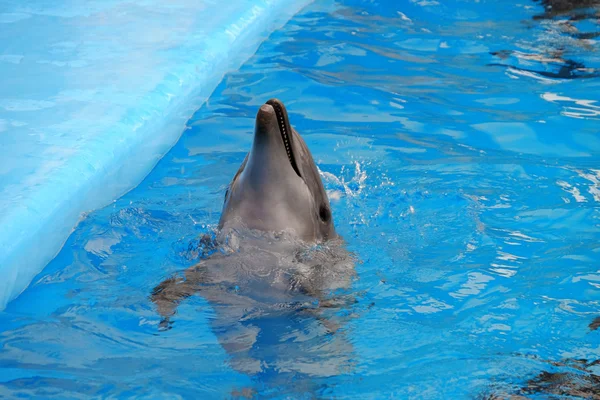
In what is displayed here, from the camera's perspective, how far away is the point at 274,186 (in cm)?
374

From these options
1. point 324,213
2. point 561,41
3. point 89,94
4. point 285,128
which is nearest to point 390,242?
point 324,213

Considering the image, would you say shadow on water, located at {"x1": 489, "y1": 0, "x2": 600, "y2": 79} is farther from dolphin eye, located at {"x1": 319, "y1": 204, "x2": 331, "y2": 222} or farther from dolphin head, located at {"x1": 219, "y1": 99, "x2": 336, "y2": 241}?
dolphin head, located at {"x1": 219, "y1": 99, "x2": 336, "y2": 241}

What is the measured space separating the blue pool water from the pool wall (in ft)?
0.62

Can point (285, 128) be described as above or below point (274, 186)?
above

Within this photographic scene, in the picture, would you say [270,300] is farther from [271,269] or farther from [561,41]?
[561,41]

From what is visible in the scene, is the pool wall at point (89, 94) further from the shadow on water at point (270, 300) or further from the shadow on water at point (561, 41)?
the shadow on water at point (561, 41)

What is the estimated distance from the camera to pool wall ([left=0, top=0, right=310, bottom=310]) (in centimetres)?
444

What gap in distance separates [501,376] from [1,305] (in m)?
2.49

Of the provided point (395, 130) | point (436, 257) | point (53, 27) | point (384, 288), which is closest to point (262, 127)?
point (384, 288)

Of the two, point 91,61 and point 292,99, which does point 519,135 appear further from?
point 91,61

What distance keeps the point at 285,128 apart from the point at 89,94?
2.60 meters

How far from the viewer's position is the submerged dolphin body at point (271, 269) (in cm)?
357

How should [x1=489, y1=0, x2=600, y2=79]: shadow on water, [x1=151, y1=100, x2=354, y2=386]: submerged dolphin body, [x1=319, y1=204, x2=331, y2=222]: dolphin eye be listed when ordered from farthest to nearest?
[x1=489, y1=0, x2=600, y2=79]: shadow on water < [x1=319, y1=204, x2=331, y2=222]: dolphin eye < [x1=151, y1=100, x2=354, y2=386]: submerged dolphin body

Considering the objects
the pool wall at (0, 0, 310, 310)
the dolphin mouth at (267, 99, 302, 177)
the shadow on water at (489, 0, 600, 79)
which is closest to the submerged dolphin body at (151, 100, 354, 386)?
the dolphin mouth at (267, 99, 302, 177)
